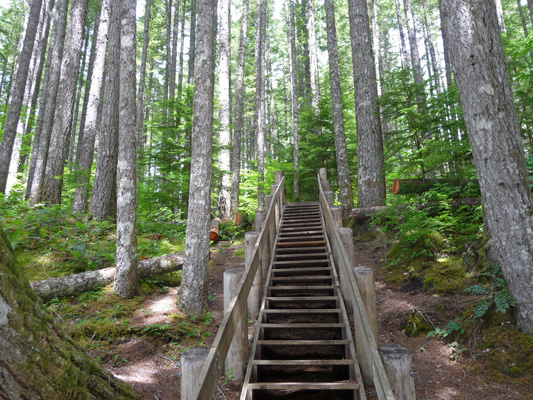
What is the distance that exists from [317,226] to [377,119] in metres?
3.97

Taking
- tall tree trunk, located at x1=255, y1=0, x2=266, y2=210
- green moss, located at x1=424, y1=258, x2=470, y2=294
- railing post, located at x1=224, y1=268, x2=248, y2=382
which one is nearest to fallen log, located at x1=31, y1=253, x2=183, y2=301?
railing post, located at x1=224, y1=268, x2=248, y2=382

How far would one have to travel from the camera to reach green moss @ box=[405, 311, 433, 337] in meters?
4.54

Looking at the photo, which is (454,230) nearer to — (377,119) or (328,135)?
(377,119)

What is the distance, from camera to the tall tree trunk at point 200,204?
5324 mm

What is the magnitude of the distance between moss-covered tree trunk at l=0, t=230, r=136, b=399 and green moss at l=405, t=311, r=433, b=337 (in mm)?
4270

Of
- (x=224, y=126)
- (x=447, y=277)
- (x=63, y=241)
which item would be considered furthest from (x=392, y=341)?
(x=224, y=126)

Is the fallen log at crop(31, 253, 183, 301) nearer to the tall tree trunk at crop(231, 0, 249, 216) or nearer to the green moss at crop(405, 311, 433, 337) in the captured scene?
the green moss at crop(405, 311, 433, 337)

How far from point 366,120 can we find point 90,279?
8516 mm

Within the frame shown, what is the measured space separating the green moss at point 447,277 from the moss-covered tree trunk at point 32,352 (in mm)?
5233

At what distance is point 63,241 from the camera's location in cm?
685

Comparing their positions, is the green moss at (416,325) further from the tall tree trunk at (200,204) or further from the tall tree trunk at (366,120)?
the tall tree trunk at (366,120)

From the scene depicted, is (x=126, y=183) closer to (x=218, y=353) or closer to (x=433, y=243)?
(x=218, y=353)

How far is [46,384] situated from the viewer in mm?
1921

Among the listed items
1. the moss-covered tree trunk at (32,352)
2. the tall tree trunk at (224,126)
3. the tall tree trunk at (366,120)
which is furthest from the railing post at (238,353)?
the tall tree trunk at (224,126)
